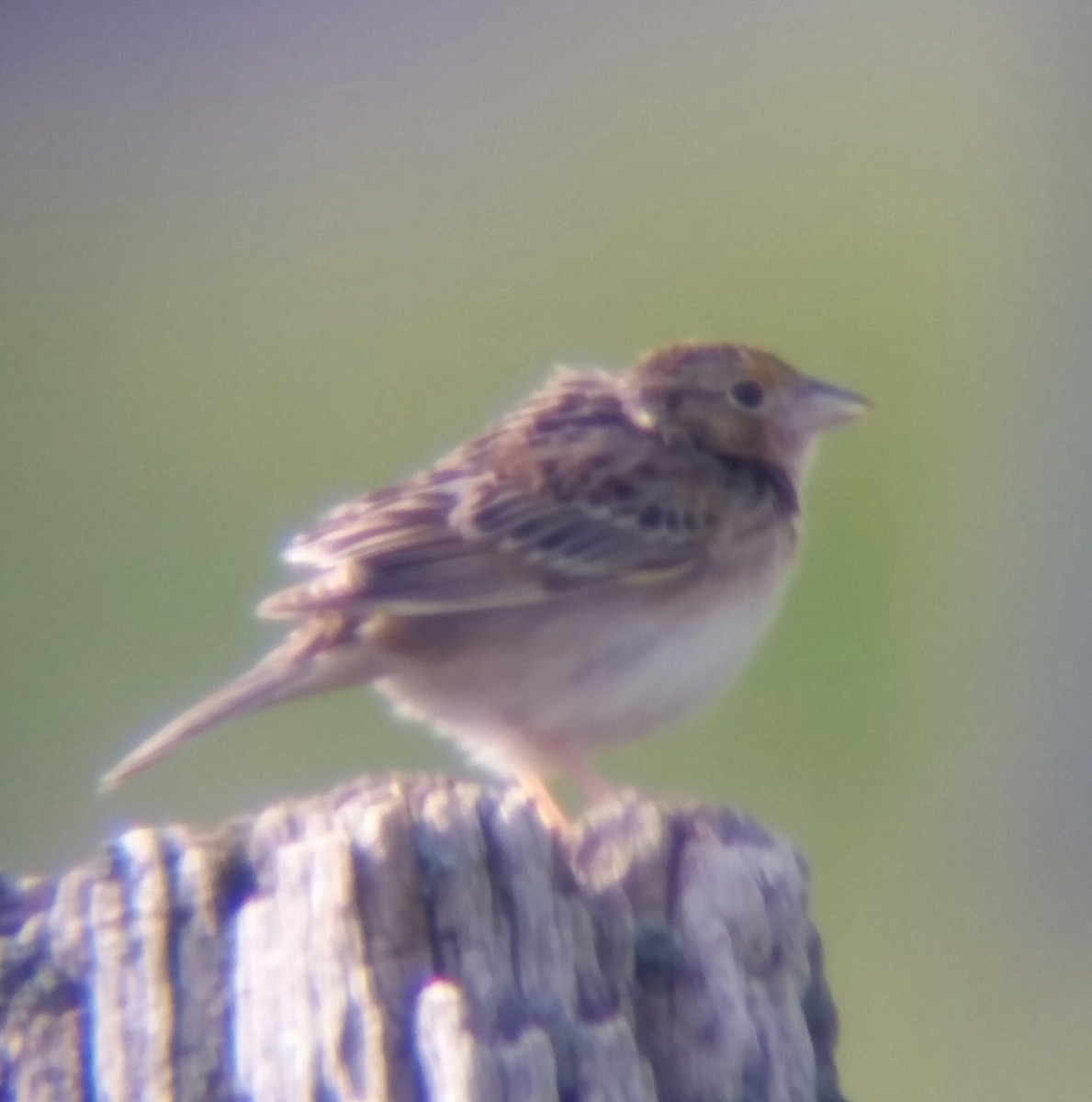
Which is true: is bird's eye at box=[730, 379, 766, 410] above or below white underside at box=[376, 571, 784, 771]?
above

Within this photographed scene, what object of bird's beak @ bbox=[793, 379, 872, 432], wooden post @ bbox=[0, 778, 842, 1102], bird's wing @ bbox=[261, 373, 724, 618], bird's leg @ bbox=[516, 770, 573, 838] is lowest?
wooden post @ bbox=[0, 778, 842, 1102]

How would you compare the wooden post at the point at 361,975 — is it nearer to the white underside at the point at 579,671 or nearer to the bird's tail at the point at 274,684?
the bird's tail at the point at 274,684

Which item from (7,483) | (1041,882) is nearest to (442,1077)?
(7,483)

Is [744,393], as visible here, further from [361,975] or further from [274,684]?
[361,975]

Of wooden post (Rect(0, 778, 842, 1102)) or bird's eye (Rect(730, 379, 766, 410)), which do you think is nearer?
wooden post (Rect(0, 778, 842, 1102))

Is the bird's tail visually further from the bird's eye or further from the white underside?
the bird's eye

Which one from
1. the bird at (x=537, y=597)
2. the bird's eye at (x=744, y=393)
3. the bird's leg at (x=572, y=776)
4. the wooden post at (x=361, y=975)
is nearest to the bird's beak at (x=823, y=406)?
the bird's eye at (x=744, y=393)

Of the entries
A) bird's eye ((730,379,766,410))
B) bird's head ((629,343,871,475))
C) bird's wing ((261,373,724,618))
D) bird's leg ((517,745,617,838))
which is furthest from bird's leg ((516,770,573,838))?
bird's eye ((730,379,766,410))

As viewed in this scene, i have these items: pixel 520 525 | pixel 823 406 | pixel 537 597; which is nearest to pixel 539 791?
pixel 537 597
